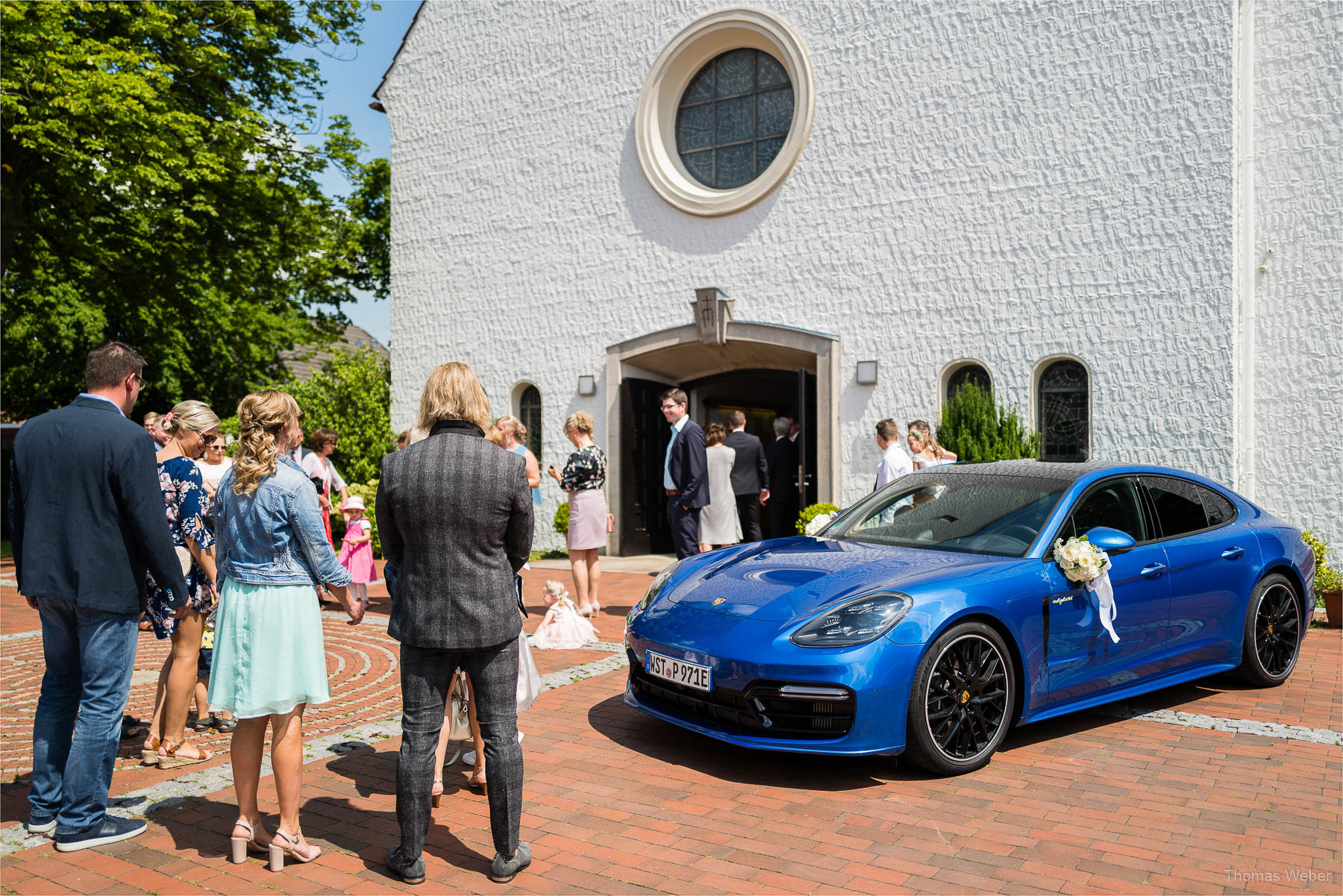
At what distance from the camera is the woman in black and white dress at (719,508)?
32.9ft

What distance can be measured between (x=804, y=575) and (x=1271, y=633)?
3396mm

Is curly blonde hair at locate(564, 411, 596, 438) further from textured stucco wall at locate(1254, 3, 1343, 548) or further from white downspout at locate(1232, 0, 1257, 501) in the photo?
textured stucco wall at locate(1254, 3, 1343, 548)

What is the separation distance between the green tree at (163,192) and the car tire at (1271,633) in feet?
49.6

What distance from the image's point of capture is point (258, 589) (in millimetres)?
3717

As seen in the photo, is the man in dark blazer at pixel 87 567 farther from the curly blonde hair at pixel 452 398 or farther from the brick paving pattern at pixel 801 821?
the curly blonde hair at pixel 452 398

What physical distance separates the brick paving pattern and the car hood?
791 millimetres

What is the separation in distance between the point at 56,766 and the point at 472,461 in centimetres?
225

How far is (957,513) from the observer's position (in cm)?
565

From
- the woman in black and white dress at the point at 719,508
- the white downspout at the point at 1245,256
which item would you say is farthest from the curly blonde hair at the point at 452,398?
the white downspout at the point at 1245,256

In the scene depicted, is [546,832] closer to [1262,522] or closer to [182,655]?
[182,655]

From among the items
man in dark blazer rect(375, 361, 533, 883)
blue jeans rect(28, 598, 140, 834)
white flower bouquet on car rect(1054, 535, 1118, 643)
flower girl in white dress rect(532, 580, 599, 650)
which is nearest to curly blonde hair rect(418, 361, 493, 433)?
man in dark blazer rect(375, 361, 533, 883)

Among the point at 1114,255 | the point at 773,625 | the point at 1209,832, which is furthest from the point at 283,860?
the point at 1114,255

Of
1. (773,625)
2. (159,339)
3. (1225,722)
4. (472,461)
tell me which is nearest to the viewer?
(472,461)

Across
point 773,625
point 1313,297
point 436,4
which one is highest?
point 436,4
